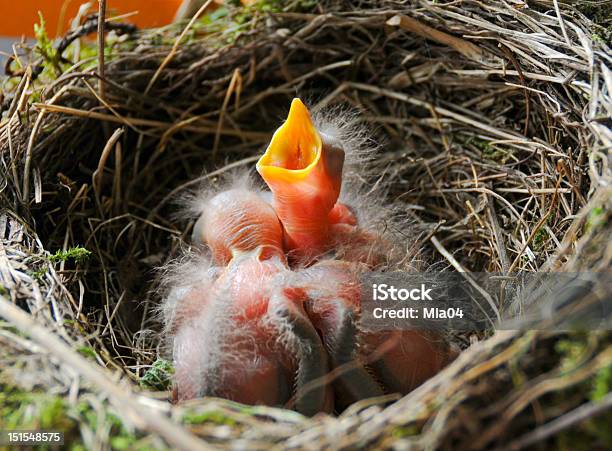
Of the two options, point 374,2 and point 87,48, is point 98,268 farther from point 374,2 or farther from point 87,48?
point 374,2

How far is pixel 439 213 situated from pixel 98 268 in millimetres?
883

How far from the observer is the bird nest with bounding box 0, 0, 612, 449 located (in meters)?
0.75

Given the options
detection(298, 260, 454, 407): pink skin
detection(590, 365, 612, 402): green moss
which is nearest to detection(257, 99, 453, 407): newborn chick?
detection(298, 260, 454, 407): pink skin

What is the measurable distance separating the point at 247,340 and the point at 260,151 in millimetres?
734

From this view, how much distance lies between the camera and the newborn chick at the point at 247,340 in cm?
109

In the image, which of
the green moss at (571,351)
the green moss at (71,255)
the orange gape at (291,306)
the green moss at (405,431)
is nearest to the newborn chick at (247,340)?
the orange gape at (291,306)

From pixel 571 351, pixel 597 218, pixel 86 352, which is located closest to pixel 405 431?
pixel 571 351

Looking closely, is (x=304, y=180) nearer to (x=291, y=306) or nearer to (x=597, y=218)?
(x=291, y=306)

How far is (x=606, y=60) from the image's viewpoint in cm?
113

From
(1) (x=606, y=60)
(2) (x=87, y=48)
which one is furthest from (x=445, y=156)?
(2) (x=87, y=48)

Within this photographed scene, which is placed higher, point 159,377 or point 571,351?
point 571,351

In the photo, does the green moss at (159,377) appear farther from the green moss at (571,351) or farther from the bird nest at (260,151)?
the green moss at (571,351)

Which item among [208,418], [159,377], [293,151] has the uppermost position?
[293,151]

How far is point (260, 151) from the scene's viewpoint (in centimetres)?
174
